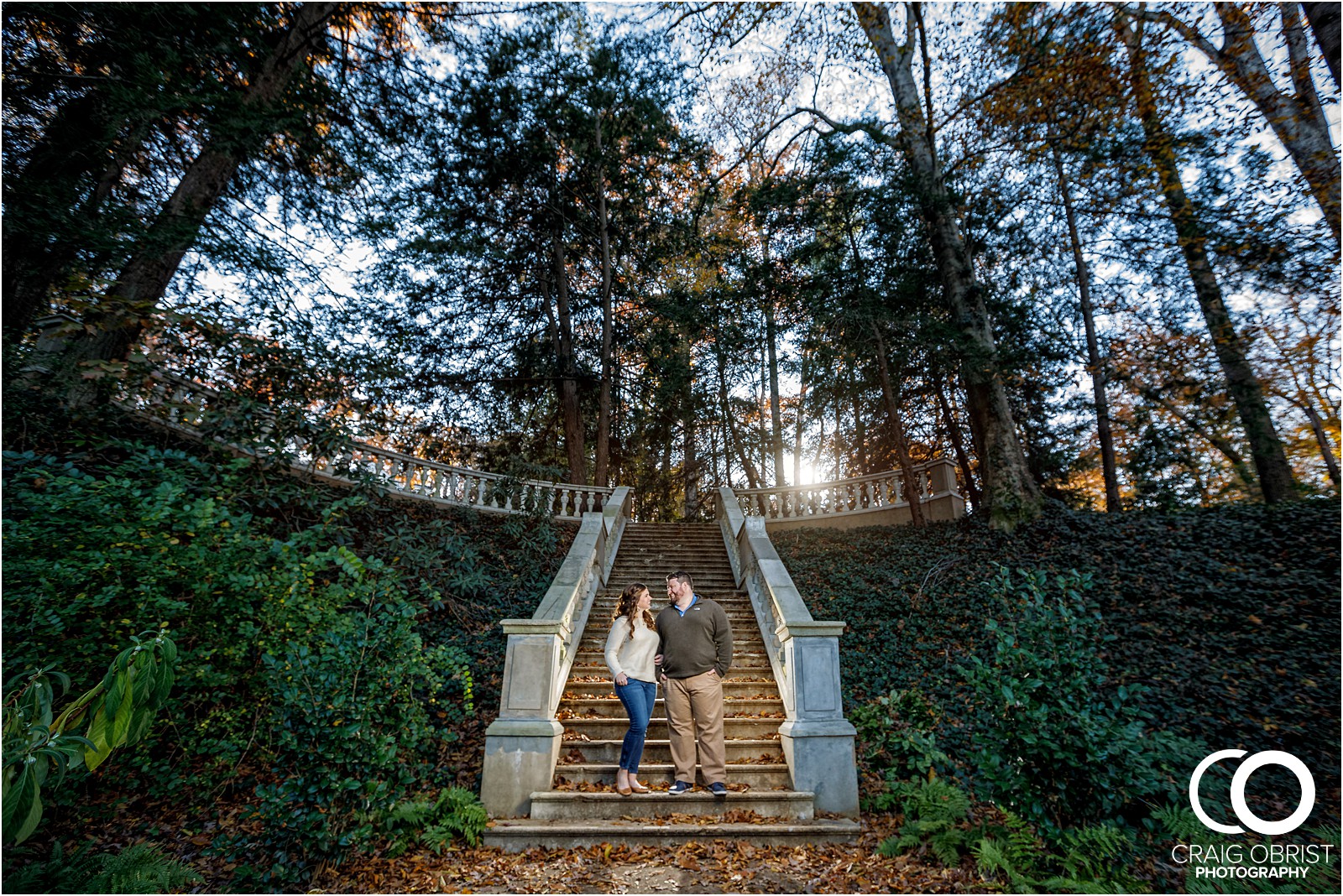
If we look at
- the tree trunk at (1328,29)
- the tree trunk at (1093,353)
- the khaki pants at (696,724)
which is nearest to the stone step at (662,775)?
the khaki pants at (696,724)

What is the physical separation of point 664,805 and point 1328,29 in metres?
10.7

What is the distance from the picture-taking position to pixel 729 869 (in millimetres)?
3875

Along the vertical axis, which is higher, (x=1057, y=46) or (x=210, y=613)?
(x=1057, y=46)

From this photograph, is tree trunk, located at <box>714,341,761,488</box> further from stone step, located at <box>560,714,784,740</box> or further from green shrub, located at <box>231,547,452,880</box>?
green shrub, located at <box>231,547,452,880</box>

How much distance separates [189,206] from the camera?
21.0 ft

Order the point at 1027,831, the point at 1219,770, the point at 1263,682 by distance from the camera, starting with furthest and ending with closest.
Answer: the point at 1263,682 → the point at 1219,770 → the point at 1027,831

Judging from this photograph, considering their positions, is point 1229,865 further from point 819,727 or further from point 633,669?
point 633,669

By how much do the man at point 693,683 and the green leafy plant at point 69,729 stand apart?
3146 millimetres

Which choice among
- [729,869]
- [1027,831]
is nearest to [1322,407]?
[1027,831]

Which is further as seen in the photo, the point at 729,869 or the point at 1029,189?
the point at 1029,189

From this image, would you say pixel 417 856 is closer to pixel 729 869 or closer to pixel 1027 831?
pixel 729 869

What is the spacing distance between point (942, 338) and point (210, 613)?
10.6 m

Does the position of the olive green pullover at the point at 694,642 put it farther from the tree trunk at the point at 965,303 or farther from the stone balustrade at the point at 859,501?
the tree trunk at the point at 965,303

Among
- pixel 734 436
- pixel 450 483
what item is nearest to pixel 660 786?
pixel 450 483
